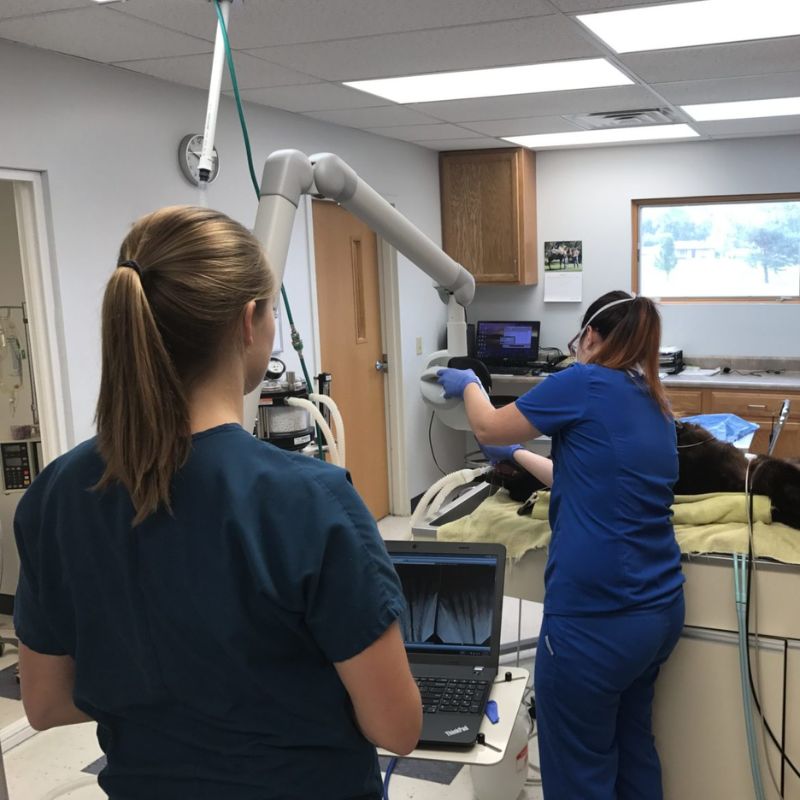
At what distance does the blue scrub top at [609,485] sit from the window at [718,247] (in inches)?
154

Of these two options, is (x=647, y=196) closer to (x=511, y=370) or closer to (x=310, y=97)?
(x=511, y=370)

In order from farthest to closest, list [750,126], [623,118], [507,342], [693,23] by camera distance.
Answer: [507,342]
[750,126]
[623,118]
[693,23]

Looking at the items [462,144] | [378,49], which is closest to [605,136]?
[462,144]

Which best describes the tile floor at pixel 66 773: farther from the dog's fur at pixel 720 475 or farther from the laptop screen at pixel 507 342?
the laptop screen at pixel 507 342

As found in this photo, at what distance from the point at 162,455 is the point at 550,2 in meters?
1.89

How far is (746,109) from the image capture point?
419cm

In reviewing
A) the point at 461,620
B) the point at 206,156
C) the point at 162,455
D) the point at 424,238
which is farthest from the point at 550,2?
the point at 162,455

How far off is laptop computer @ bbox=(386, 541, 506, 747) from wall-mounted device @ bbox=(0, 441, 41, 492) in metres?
2.63

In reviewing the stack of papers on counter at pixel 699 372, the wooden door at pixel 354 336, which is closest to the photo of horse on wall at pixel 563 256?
A: the stack of papers on counter at pixel 699 372

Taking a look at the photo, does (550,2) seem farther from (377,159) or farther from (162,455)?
(377,159)

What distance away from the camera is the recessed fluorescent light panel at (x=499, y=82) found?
10.2 ft

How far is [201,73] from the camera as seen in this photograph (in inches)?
122

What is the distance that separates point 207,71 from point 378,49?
0.70 m

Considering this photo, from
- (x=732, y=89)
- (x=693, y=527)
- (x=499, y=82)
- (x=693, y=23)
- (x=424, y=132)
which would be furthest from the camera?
(x=424, y=132)
